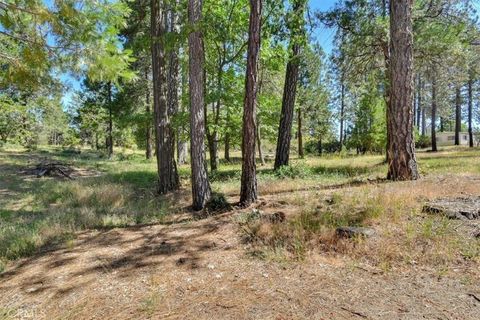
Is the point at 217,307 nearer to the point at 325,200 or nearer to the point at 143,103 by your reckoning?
the point at 325,200

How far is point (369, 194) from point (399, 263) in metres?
2.19

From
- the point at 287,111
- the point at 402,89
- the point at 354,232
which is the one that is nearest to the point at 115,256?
the point at 354,232

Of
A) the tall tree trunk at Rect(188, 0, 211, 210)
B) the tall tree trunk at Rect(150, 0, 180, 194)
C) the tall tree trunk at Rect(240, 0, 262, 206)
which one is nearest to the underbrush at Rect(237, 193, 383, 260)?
the tall tree trunk at Rect(240, 0, 262, 206)

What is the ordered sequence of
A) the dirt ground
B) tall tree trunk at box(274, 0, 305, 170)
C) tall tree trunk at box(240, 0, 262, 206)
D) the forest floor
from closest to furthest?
the dirt ground → the forest floor → tall tree trunk at box(240, 0, 262, 206) → tall tree trunk at box(274, 0, 305, 170)

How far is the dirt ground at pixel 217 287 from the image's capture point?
2.91 metres

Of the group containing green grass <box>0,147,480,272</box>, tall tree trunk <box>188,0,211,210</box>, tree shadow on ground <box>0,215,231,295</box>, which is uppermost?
tall tree trunk <box>188,0,211,210</box>

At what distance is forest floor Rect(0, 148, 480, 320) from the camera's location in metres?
3.05

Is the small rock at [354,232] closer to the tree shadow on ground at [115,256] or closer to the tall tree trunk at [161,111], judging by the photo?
the tree shadow on ground at [115,256]

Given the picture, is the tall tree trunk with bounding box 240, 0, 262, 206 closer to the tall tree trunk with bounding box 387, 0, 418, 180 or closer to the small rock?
the small rock

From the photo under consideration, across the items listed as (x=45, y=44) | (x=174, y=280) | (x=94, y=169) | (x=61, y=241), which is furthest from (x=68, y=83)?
(x=94, y=169)

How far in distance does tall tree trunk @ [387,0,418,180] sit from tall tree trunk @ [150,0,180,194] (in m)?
5.57

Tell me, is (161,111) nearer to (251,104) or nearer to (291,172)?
(251,104)

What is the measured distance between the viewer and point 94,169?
15.3m

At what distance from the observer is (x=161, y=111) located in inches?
358
